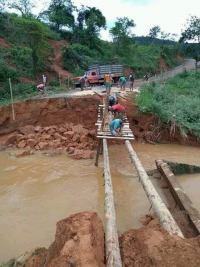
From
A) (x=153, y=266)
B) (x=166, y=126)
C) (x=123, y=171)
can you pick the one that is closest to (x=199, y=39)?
(x=166, y=126)

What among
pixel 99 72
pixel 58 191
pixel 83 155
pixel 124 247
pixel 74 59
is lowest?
pixel 58 191

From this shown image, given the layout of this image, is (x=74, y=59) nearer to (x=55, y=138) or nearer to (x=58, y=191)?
(x=55, y=138)

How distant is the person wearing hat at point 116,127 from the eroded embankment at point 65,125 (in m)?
3.38

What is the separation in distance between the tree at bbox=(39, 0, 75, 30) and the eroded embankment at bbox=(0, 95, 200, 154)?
77.7 ft

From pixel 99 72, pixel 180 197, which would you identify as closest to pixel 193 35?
pixel 99 72

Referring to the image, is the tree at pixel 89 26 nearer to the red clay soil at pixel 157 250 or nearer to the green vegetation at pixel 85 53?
the green vegetation at pixel 85 53

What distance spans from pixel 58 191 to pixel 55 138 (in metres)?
4.92

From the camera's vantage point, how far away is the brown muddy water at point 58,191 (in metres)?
5.98

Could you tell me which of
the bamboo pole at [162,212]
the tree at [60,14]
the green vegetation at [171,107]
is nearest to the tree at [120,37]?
the tree at [60,14]

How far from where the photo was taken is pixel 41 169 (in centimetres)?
995

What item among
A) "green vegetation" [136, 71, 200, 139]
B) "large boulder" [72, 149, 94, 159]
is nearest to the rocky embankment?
"large boulder" [72, 149, 94, 159]

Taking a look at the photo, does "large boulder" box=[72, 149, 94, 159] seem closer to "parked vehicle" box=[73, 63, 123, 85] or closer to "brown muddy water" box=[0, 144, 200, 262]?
"brown muddy water" box=[0, 144, 200, 262]

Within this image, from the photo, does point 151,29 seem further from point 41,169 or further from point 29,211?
point 29,211

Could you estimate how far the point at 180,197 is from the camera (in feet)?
21.3
